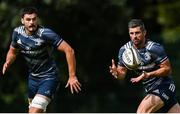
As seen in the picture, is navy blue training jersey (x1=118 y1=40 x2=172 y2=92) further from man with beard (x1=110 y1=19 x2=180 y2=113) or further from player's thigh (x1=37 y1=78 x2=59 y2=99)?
player's thigh (x1=37 y1=78 x2=59 y2=99)

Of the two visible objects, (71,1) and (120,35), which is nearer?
(71,1)

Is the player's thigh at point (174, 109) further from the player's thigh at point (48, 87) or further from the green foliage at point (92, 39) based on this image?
the green foliage at point (92, 39)

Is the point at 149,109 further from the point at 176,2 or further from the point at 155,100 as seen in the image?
the point at 176,2

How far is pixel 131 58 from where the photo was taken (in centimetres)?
1162

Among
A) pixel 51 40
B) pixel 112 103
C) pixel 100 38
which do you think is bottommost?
pixel 112 103

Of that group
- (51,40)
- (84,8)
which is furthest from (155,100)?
(84,8)

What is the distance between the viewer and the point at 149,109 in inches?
453

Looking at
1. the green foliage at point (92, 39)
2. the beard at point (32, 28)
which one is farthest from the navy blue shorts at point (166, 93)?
the green foliage at point (92, 39)

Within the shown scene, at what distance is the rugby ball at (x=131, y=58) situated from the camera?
11.6 metres

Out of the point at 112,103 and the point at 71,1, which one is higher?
the point at 71,1

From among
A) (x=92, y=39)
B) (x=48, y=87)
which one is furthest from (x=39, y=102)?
(x=92, y=39)

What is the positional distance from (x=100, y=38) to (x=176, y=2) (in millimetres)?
2797

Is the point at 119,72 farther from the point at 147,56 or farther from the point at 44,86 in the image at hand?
the point at 44,86

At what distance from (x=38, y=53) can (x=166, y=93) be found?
82.5 inches
